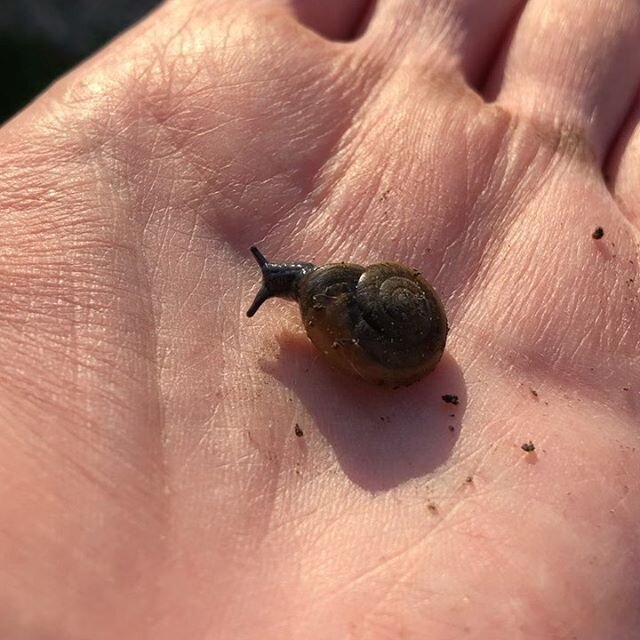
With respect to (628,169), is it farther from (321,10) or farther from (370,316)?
(321,10)

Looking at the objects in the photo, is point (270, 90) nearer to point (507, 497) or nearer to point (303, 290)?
point (303, 290)

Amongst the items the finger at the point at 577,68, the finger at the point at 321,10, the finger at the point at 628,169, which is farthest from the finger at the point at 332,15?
the finger at the point at 628,169

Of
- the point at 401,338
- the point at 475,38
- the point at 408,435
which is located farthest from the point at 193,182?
the point at 475,38

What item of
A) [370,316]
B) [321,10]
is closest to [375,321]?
[370,316]

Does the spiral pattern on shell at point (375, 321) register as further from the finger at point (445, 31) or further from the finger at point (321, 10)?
the finger at point (321, 10)

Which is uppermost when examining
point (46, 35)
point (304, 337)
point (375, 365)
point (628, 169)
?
point (628, 169)

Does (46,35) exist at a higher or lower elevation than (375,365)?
lower
